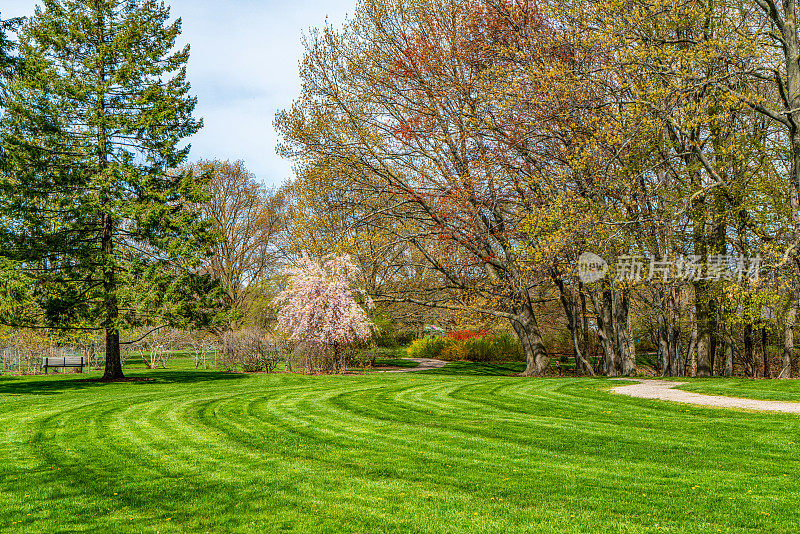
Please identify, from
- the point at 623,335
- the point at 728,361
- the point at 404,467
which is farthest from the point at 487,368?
the point at 404,467

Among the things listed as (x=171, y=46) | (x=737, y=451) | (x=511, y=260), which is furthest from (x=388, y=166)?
(x=737, y=451)

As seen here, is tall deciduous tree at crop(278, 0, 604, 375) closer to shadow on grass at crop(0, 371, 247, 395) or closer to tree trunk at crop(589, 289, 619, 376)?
tree trunk at crop(589, 289, 619, 376)

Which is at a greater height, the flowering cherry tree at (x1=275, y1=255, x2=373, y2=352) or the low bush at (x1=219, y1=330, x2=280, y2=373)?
the flowering cherry tree at (x1=275, y1=255, x2=373, y2=352)

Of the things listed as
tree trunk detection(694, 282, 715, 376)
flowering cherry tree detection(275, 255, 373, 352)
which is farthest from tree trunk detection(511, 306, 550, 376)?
flowering cherry tree detection(275, 255, 373, 352)

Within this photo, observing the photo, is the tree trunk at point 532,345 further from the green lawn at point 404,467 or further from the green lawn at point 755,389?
the green lawn at point 404,467

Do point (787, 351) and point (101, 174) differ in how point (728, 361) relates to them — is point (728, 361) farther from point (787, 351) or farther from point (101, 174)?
point (101, 174)

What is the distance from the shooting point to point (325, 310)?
1914cm

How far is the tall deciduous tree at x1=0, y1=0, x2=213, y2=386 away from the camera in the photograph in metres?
17.0

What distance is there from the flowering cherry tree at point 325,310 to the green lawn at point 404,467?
8.11 meters

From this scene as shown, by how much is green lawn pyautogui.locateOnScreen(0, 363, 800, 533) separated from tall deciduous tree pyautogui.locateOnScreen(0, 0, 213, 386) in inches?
286

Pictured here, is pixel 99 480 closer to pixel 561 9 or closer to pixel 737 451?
pixel 737 451

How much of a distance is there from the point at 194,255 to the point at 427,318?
13833mm

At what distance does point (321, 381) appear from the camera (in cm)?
1603

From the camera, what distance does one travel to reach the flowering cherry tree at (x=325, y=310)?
1903cm
